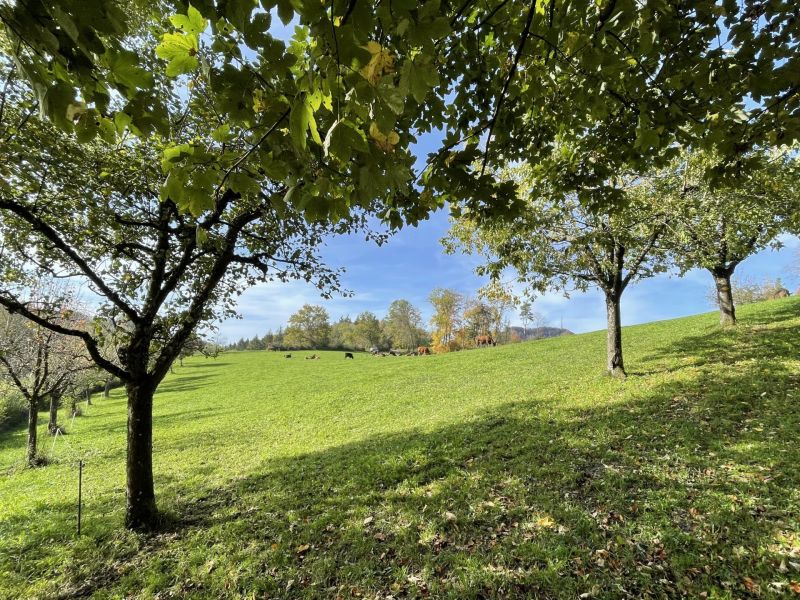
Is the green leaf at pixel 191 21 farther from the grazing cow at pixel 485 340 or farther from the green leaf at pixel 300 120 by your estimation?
the grazing cow at pixel 485 340

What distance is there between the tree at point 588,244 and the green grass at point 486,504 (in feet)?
10.9

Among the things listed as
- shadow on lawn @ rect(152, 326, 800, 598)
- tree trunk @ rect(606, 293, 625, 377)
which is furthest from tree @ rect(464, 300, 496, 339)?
shadow on lawn @ rect(152, 326, 800, 598)

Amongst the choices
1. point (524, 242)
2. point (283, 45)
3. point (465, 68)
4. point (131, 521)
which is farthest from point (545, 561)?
point (524, 242)

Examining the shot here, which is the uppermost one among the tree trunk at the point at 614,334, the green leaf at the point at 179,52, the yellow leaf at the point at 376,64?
the green leaf at the point at 179,52

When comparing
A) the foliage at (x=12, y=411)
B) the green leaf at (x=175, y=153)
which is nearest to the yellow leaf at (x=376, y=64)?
the green leaf at (x=175, y=153)

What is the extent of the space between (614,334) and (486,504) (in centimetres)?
924

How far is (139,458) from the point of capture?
20.5ft

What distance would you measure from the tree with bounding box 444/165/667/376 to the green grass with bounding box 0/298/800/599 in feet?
→ 10.9

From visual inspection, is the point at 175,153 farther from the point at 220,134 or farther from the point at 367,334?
the point at 367,334

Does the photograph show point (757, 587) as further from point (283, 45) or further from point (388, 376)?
point (388, 376)

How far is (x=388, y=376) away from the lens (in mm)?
25656

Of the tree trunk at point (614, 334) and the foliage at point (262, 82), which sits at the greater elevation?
the foliage at point (262, 82)

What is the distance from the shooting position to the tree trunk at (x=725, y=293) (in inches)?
676

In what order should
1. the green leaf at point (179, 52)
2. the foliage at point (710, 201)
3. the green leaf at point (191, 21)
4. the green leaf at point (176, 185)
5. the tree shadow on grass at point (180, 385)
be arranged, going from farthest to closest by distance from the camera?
the tree shadow on grass at point (180, 385), the foliage at point (710, 201), the green leaf at point (176, 185), the green leaf at point (179, 52), the green leaf at point (191, 21)
